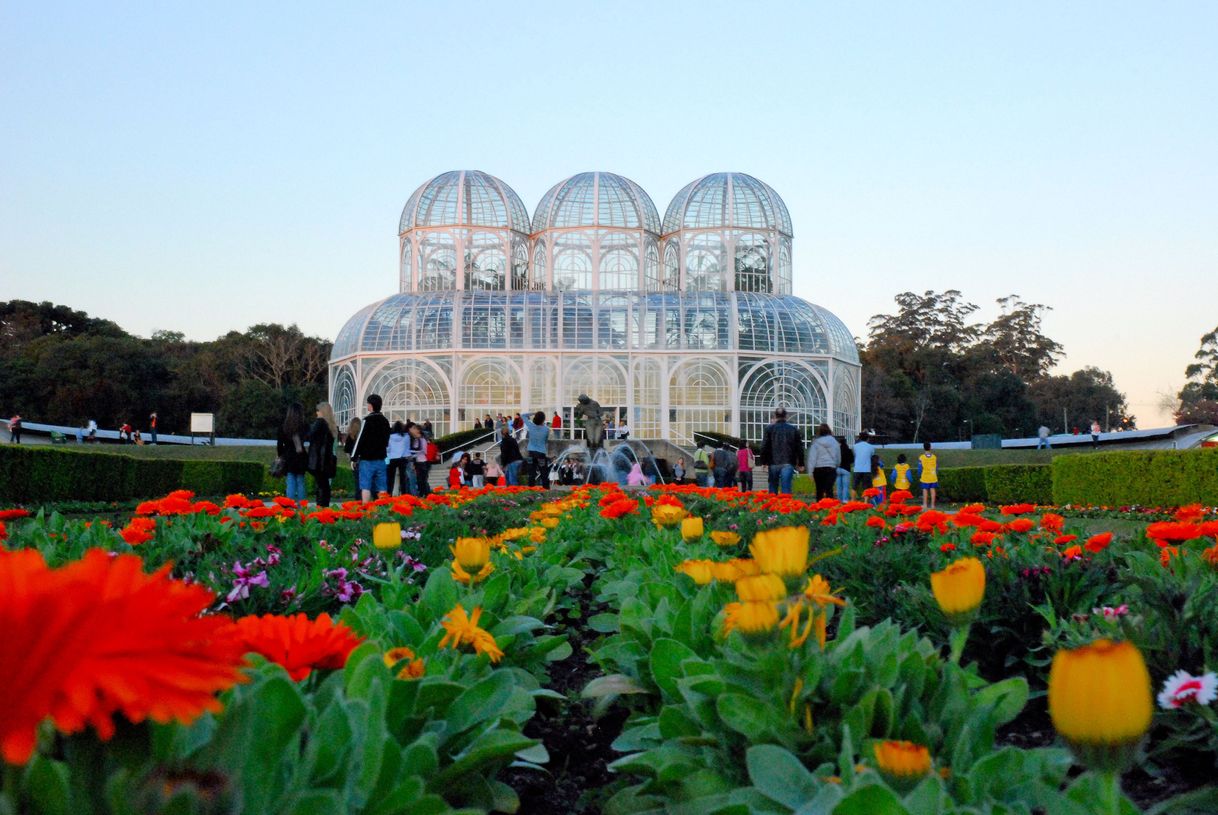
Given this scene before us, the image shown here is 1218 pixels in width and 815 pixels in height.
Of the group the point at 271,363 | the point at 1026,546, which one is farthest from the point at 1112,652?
the point at 271,363

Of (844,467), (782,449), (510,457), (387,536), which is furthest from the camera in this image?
(510,457)

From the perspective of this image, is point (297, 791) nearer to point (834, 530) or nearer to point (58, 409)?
point (834, 530)

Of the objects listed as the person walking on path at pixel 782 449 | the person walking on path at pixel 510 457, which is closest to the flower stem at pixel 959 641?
the person walking on path at pixel 782 449

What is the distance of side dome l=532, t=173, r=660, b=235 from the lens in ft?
116

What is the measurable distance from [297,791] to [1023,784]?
1.02 meters

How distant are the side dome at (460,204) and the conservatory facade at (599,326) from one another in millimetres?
48

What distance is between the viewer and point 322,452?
9.91 m

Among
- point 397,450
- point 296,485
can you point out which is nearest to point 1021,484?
point 397,450

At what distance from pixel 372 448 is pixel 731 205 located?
1055 inches

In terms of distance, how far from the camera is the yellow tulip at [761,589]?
152 cm

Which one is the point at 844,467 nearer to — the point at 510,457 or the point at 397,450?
the point at 510,457

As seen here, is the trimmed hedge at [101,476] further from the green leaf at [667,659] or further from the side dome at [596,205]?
the side dome at [596,205]

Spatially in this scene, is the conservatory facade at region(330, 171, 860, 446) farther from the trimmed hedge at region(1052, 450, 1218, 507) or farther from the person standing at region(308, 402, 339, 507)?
the person standing at region(308, 402, 339, 507)

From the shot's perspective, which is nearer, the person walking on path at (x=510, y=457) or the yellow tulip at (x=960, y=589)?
the yellow tulip at (x=960, y=589)
